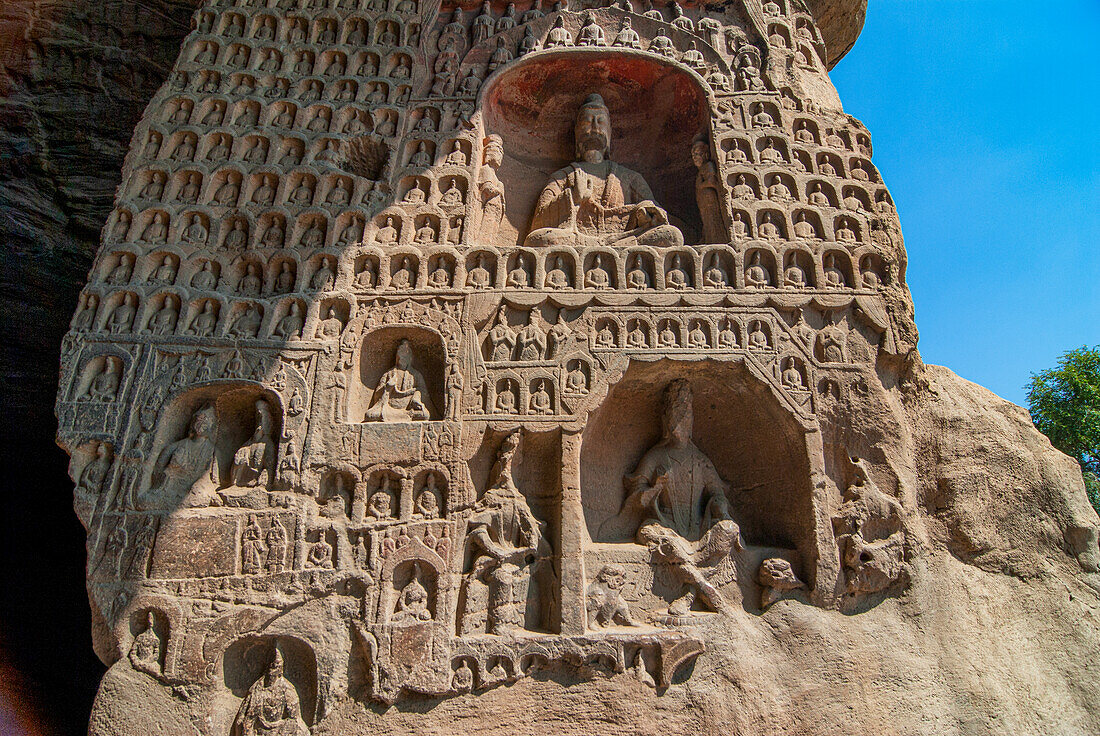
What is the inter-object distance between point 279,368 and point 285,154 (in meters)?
2.45

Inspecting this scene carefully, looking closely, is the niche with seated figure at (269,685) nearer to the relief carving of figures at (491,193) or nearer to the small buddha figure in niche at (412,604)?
the small buddha figure in niche at (412,604)

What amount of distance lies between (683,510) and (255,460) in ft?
11.7

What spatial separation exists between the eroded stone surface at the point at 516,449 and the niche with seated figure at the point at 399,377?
0.04m

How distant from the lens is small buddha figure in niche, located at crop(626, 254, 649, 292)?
6.36 m

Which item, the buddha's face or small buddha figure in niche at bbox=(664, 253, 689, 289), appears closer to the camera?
small buddha figure in niche at bbox=(664, 253, 689, 289)

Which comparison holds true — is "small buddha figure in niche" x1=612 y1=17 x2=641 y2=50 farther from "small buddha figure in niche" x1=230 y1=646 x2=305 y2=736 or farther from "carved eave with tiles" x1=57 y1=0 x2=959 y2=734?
"small buddha figure in niche" x1=230 y1=646 x2=305 y2=736

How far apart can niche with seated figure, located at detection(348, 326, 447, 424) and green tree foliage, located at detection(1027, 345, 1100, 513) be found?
10590 mm

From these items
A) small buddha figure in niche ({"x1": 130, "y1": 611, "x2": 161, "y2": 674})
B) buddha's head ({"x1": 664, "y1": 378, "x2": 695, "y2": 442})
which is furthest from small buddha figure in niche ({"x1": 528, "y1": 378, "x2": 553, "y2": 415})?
small buddha figure in niche ({"x1": 130, "y1": 611, "x2": 161, "y2": 674})

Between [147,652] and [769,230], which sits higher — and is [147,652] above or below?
below

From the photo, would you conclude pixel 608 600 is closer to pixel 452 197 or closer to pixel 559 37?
pixel 452 197

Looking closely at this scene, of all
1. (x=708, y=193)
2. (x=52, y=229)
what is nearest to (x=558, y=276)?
(x=708, y=193)

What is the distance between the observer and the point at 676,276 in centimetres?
640

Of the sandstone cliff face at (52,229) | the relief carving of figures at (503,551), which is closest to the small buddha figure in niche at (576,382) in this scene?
the relief carving of figures at (503,551)

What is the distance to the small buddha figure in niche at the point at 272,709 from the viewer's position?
4855 mm
